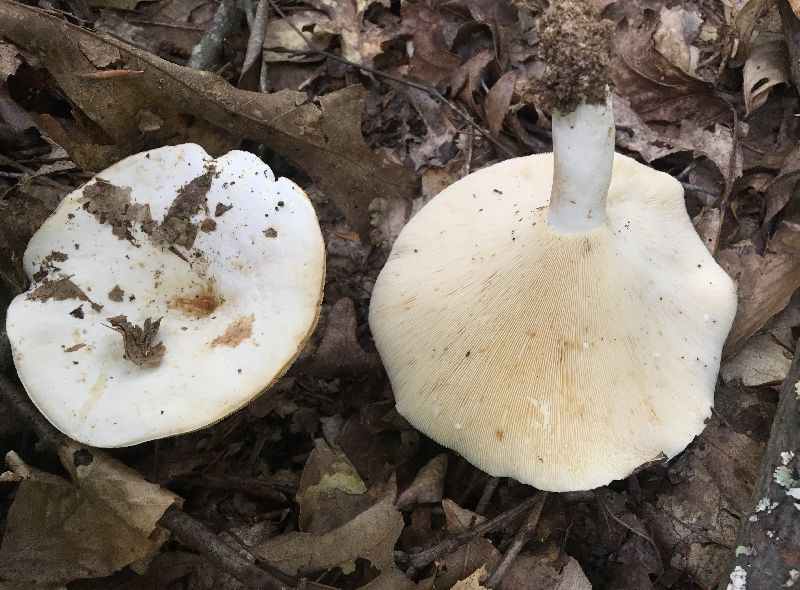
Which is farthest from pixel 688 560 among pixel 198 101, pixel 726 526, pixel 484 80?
pixel 198 101

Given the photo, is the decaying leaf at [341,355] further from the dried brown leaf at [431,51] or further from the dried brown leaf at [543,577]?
the dried brown leaf at [431,51]

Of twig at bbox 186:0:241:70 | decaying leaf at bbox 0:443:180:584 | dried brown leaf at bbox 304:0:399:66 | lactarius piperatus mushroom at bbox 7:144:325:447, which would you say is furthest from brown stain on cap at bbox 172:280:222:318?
dried brown leaf at bbox 304:0:399:66

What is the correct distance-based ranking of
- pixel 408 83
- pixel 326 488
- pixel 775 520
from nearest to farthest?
pixel 775 520
pixel 326 488
pixel 408 83

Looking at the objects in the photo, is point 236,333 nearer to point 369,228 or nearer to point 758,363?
point 369,228

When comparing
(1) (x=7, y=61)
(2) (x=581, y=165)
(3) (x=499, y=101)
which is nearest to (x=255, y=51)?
(1) (x=7, y=61)

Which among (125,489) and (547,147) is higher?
(547,147)

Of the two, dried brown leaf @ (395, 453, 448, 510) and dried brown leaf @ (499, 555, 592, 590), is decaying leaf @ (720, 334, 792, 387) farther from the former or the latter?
dried brown leaf @ (395, 453, 448, 510)

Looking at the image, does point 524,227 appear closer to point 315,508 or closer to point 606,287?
point 606,287
